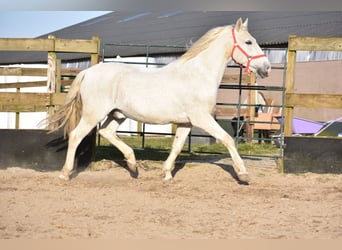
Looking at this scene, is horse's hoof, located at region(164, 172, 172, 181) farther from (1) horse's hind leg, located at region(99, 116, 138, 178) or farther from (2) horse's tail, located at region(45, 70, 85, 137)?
(2) horse's tail, located at region(45, 70, 85, 137)

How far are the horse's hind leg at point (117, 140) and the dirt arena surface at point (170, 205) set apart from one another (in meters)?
0.18

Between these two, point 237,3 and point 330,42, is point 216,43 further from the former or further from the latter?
point 237,3

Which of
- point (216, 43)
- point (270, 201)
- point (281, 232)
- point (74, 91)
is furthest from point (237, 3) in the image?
point (74, 91)

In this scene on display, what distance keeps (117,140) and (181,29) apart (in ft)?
45.9

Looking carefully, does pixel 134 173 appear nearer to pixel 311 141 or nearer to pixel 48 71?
pixel 48 71

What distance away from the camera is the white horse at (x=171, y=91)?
5734 mm

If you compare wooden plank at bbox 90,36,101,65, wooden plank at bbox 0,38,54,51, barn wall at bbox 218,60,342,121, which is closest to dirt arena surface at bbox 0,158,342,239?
wooden plank at bbox 90,36,101,65

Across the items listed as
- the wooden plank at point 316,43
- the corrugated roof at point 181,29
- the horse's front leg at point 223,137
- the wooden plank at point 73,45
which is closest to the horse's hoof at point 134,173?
the horse's front leg at point 223,137

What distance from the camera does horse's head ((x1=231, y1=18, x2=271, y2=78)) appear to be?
587cm

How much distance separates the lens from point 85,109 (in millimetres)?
6102

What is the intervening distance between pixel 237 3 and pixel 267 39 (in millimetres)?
15612

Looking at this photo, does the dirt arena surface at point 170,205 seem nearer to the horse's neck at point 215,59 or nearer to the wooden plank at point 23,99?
the wooden plank at point 23,99

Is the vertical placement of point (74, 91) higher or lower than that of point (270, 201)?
higher

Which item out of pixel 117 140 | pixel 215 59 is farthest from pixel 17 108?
pixel 215 59
